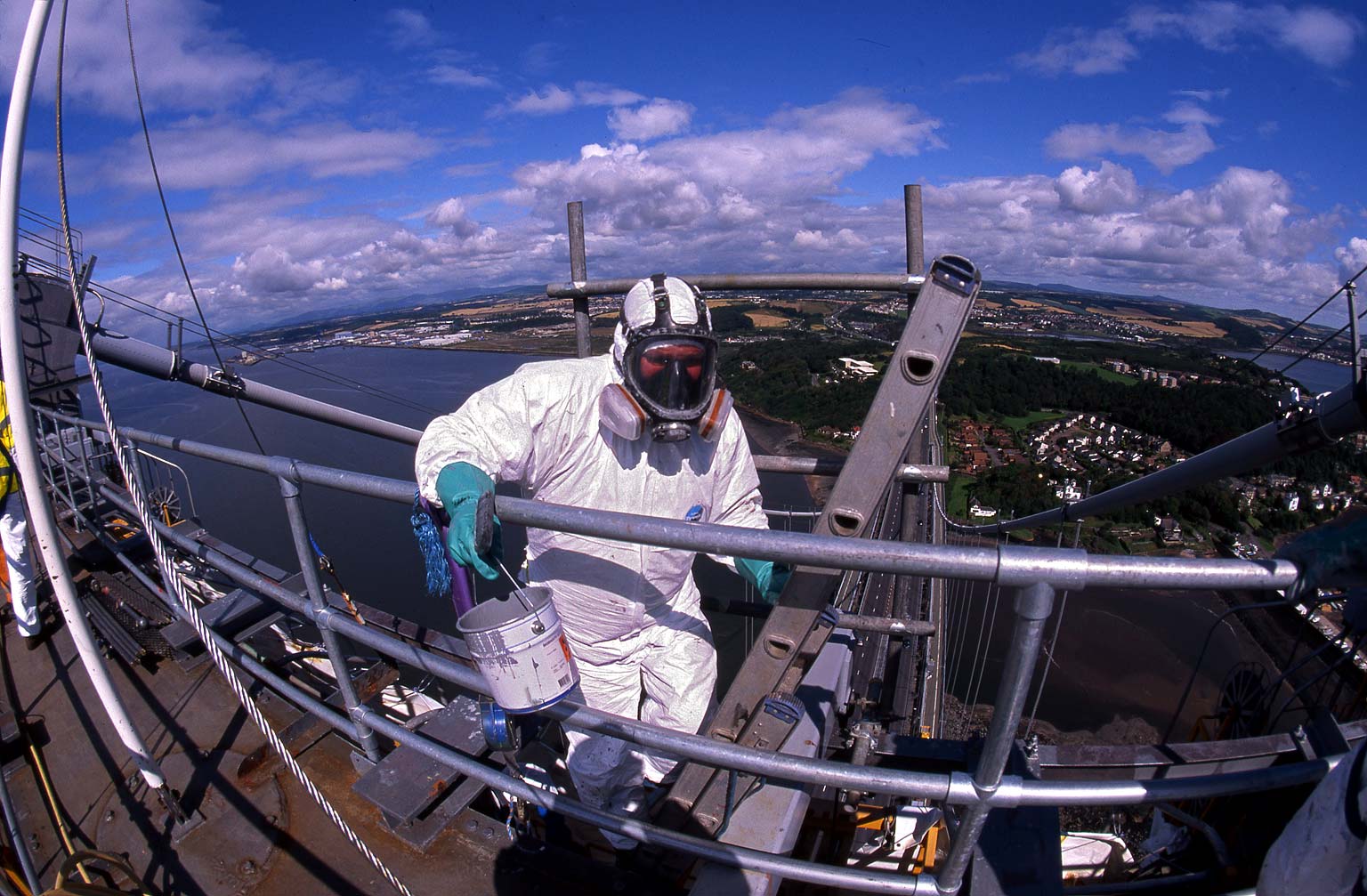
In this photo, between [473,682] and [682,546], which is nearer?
[682,546]

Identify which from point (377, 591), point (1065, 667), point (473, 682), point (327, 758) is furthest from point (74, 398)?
point (1065, 667)

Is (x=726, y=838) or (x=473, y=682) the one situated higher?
(x=473, y=682)

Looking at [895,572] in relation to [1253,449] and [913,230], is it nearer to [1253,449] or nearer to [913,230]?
[1253,449]

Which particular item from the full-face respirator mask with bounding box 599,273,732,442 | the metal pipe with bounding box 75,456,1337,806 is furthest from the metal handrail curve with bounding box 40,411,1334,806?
the full-face respirator mask with bounding box 599,273,732,442

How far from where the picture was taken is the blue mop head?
202 centimetres

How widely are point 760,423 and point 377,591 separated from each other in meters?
24.1

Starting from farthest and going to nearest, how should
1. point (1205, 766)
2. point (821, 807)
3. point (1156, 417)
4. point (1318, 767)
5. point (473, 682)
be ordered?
1. point (1156, 417)
2. point (821, 807)
3. point (1205, 766)
4. point (473, 682)
5. point (1318, 767)

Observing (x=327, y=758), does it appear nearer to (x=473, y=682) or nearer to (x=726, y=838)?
(x=473, y=682)

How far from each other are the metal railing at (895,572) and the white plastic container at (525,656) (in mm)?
121

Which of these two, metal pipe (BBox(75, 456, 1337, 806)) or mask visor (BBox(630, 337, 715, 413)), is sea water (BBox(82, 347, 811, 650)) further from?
metal pipe (BBox(75, 456, 1337, 806))

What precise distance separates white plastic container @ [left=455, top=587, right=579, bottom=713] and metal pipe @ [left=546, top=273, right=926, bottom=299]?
1608 millimetres

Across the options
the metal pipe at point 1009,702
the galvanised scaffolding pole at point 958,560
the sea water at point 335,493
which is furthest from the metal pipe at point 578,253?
the sea water at point 335,493

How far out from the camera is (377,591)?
2692 centimetres

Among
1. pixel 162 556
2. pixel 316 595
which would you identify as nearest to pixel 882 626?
pixel 316 595
